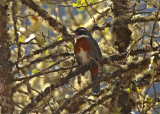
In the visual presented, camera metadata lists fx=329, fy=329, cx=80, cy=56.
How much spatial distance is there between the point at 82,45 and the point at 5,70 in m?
1.67

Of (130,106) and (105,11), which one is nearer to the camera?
(130,106)

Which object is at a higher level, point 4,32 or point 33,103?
point 4,32

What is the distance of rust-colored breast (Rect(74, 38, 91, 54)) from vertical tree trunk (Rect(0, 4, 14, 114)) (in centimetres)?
135

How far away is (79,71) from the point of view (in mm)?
3826

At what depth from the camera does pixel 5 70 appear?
3.75 m

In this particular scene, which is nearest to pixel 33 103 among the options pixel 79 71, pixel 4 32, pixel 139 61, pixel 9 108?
pixel 9 108

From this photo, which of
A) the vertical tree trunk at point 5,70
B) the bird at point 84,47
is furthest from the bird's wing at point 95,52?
the vertical tree trunk at point 5,70

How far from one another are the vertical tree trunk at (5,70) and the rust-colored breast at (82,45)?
1351mm

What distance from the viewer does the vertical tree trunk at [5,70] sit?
378cm

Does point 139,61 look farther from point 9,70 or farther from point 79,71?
point 9,70

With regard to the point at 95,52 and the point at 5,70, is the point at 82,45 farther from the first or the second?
the point at 5,70

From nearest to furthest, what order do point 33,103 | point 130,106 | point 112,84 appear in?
point 33,103 → point 112,84 → point 130,106

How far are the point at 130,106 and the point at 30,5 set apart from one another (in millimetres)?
2016

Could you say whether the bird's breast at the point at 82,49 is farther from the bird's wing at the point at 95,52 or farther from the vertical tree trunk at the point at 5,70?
the vertical tree trunk at the point at 5,70
